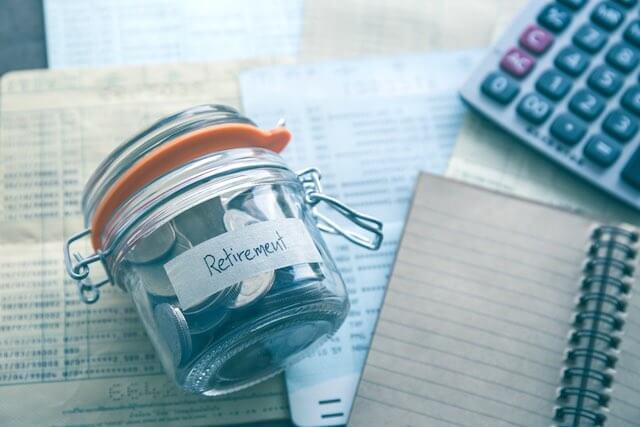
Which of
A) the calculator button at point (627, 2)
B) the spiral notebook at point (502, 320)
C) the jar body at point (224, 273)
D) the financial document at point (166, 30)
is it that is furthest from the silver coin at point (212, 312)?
the calculator button at point (627, 2)

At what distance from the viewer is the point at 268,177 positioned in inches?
14.1

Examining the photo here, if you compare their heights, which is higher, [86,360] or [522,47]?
[522,47]

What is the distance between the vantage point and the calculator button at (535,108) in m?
0.46

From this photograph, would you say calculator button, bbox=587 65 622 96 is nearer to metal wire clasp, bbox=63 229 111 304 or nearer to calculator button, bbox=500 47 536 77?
calculator button, bbox=500 47 536 77

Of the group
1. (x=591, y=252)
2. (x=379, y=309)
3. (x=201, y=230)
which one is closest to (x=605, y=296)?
(x=591, y=252)

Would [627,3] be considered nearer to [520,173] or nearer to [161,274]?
[520,173]

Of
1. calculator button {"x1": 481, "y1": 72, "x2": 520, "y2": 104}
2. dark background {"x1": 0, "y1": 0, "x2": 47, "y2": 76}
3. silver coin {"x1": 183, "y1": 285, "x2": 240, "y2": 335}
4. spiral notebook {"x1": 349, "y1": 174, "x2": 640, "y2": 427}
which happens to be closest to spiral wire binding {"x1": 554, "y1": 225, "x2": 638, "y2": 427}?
spiral notebook {"x1": 349, "y1": 174, "x2": 640, "y2": 427}

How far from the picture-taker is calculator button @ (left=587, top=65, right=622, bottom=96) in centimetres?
46

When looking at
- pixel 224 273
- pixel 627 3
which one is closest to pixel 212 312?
pixel 224 273

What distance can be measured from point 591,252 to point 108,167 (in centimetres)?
30

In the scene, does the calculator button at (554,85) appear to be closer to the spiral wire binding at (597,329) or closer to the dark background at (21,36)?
the spiral wire binding at (597,329)

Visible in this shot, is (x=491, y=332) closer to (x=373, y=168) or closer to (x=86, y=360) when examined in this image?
(x=373, y=168)

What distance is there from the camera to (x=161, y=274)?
344 mm

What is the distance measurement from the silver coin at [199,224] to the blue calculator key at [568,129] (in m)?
0.24
